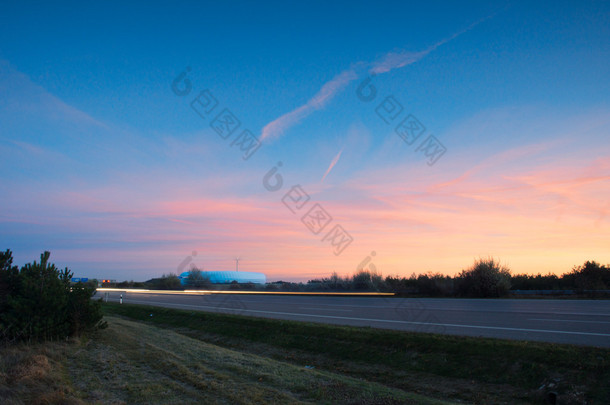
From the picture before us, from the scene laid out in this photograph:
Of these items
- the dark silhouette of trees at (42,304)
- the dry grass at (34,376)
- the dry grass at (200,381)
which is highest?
the dark silhouette of trees at (42,304)

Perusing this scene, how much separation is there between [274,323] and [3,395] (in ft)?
37.7

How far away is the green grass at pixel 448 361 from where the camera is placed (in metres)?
8.16

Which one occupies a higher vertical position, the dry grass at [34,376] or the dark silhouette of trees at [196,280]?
the dark silhouette of trees at [196,280]

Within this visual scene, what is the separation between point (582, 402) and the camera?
7375 millimetres

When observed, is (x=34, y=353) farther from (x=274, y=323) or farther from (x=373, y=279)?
(x=373, y=279)

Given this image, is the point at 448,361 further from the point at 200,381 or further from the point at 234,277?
the point at 234,277

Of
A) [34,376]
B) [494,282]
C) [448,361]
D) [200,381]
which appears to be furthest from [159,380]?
[494,282]

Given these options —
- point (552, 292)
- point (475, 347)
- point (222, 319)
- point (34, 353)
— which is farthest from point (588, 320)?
point (552, 292)

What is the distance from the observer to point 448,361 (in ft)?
33.4

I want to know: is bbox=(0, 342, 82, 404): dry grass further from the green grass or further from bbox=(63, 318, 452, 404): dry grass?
the green grass

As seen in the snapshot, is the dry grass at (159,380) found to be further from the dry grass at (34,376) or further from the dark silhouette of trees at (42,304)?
the dark silhouette of trees at (42,304)

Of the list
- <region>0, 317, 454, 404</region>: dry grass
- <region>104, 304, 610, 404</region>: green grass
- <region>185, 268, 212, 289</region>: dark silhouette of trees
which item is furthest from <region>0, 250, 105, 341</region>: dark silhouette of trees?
<region>185, 268, 212, 289</region>: dark silhouette of trees

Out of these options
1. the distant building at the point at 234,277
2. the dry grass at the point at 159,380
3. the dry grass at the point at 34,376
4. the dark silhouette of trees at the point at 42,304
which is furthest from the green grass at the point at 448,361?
the distant building at the point at 234,277

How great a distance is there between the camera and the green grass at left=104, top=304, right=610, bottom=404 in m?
8.16
